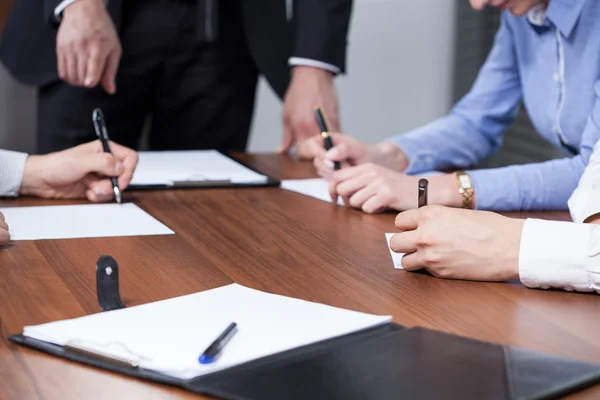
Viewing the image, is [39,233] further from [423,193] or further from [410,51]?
[410,51]

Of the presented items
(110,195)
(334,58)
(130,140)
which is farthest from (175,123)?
(110,195)

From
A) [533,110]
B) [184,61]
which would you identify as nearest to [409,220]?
[533,110]

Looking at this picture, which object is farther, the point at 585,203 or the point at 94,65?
the point at 94,65

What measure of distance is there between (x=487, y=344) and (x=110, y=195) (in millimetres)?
901

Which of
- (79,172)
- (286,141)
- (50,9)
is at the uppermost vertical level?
(50,9)

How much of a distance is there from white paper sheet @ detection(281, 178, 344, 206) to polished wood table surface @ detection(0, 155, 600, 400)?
6.3 inches

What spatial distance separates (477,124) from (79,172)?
0.97 meters

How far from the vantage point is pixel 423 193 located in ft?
3.86

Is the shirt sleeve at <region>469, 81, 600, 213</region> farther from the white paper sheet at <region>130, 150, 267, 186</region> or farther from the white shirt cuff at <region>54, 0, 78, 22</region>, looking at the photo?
the white shirt cuff at <region>54, 0, 78, 22</region>

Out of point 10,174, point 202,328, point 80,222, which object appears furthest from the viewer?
point 10,174

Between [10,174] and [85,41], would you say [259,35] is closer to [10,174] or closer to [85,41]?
[85,41]

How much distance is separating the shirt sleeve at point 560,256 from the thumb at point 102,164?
0.77m

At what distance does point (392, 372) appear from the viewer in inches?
29.3

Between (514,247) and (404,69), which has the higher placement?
(514,247)
